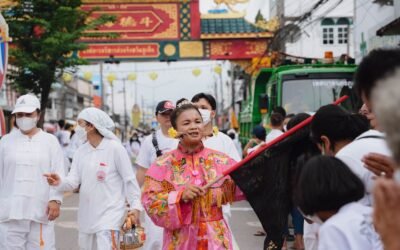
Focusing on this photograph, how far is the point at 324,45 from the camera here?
42.5 metres

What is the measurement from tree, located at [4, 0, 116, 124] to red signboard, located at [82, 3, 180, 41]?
21.8ft

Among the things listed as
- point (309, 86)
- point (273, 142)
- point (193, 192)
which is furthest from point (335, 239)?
point (309, 86)

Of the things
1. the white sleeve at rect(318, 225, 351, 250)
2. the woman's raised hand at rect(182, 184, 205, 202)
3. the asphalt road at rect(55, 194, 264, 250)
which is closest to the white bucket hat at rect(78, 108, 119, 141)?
the woman's raised hand at rect(182, 184, 205, 202)

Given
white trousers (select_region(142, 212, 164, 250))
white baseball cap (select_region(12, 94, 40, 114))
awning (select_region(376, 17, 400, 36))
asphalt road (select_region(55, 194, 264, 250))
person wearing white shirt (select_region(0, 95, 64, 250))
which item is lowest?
asphalt road (select_region(55, 194, 264, 250))

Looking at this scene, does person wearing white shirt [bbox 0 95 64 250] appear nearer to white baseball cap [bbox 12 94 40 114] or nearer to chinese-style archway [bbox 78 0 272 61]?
white baseball cap [bbox 12 94 40 114]

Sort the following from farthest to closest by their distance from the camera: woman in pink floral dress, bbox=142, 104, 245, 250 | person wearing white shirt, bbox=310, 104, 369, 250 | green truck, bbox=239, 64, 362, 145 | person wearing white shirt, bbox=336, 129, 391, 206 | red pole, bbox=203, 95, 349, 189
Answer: green truck, bbox=239, 64, 362, 145 < woman in pink floral dress, bbox=142, 104, 245, 250 < red pole, bbox=203, 95, 349, 189 < person wearing white shirt, bbox=310, 104, 369, 250 < person wearing white shirt, bbox=336, 129, 391, 206

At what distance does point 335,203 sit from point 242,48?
82.5ft

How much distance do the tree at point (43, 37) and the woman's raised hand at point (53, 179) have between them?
504 inches

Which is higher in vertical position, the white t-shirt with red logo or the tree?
the tree

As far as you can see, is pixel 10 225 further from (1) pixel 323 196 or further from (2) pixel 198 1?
(2) pixel 198 1

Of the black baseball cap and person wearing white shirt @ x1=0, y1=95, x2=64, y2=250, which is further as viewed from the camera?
the black baseball cap

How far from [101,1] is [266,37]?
21.0ft

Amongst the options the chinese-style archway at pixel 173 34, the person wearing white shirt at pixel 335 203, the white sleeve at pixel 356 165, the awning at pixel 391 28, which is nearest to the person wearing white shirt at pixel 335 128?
the white sleeve at pixel 356 165

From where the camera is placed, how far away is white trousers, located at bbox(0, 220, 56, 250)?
6518mm
